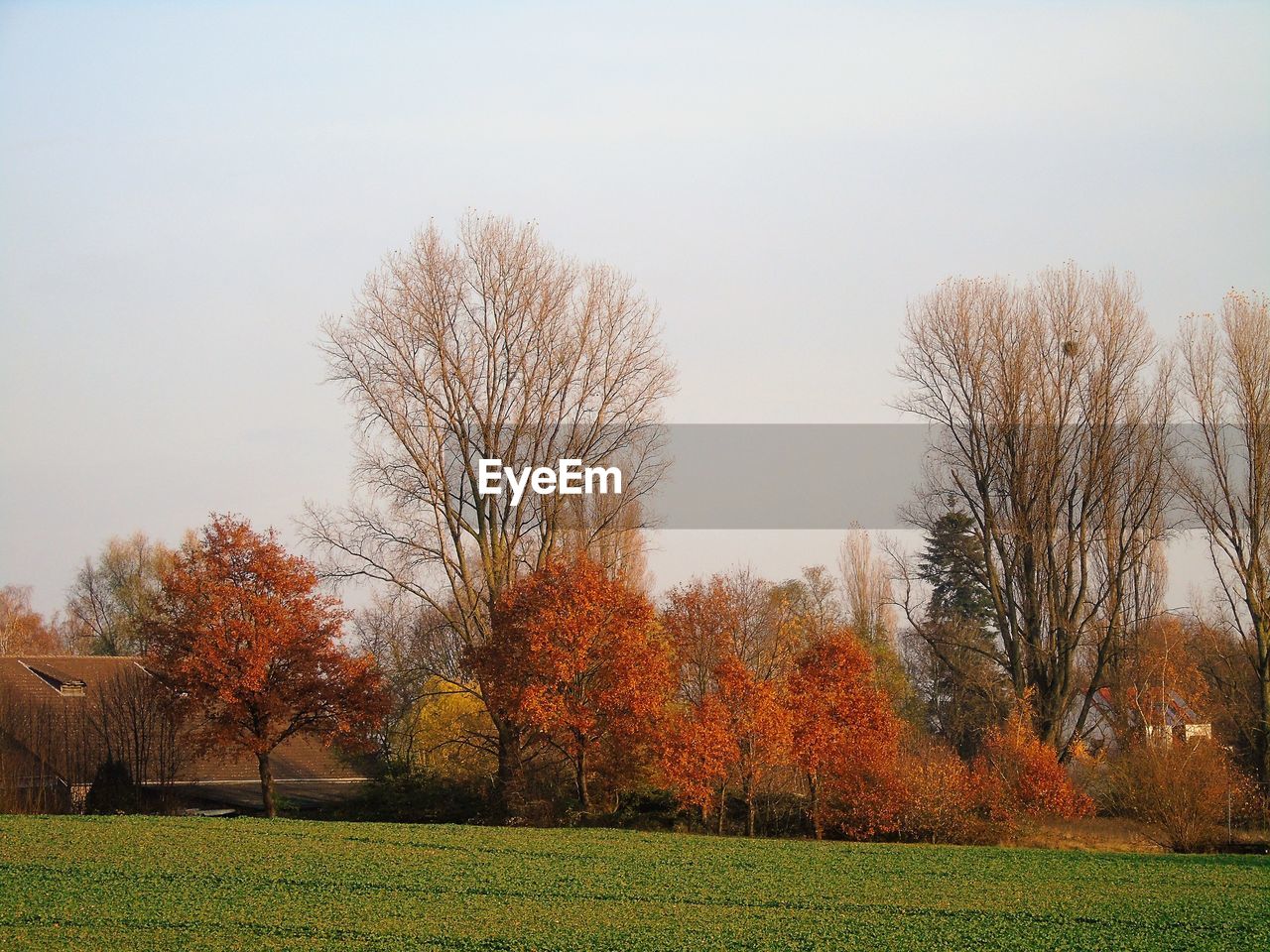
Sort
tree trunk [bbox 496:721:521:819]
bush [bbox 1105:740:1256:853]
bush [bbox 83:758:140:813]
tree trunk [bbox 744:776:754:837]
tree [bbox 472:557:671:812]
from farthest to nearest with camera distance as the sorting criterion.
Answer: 1. bush [bbox 83:758:140:813]
2. tree trunk [bbox 496:721:521:819]
3. tree trunk [bbox 744:776:754:837]
4. tree [bbox 472:557:671:812]
5. bush [bbox 1105:740:1256:853]

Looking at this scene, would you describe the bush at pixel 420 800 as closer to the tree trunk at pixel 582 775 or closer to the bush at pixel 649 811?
the tree trunk at pixel 582 775

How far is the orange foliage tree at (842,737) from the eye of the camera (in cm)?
2914

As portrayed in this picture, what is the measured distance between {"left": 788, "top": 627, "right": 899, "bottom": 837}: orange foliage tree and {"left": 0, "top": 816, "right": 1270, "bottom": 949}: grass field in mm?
5075

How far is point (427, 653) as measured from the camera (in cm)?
3519

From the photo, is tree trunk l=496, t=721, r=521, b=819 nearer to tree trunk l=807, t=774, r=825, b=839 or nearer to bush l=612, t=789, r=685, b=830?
bush l=612, t=789, r=685, b=830

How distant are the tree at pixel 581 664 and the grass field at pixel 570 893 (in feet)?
16.4

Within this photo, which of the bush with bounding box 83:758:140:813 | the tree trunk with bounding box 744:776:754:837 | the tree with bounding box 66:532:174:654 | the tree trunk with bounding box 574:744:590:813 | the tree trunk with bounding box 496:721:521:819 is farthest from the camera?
the tree with bounding box 66:532:174:654

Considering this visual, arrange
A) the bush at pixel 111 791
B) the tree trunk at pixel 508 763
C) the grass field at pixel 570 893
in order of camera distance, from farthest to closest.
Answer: the bush at pixel 111 791
the tree trunk at pixel 508 763
the grass field at pixel 570 893

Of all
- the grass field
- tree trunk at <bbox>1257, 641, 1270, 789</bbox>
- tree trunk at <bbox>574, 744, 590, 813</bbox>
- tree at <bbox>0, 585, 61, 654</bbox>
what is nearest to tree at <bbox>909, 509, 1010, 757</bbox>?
tree trunk at <bbox>1257, 641, 1270, 789</bbox>

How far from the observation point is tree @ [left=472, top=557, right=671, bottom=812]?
94.7 ft

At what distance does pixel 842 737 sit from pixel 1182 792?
308 inches

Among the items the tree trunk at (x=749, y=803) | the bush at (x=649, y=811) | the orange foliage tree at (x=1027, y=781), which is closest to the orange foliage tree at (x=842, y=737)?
the tree trunk at (x=749, y=803)

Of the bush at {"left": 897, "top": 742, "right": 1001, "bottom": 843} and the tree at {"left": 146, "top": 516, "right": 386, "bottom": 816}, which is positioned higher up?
the tree at {"left": 146, "top": 516, "right": 386, "bottom": 816}

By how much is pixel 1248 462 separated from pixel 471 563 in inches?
926
